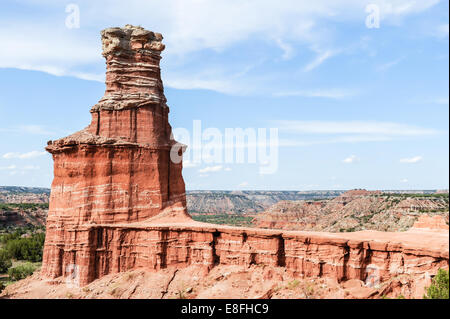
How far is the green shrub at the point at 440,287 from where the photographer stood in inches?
935

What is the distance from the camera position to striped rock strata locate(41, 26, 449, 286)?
32125 mm

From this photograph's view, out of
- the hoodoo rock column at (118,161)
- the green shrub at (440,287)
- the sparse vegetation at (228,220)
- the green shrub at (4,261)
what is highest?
the hoodoo rock column at (118,161)

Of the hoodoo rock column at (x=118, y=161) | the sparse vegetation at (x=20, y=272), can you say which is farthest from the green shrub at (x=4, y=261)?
the hoodoo rock column at (x=118, y=161)

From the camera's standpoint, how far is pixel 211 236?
3509cm

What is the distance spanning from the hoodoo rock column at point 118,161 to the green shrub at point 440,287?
83.2ft

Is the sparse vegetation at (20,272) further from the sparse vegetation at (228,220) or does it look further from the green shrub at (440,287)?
the sparse vegetation at (228,220)

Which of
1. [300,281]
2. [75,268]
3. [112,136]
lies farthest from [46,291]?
[300,281]

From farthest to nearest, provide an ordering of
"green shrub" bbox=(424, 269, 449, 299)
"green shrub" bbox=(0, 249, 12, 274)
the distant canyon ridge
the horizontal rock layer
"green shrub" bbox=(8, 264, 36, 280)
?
the distant canyon ridge → "green shrub" bbox=(0, 249, 12, 274) → "green shrub" bbox=(8, 264, 36, 280) → the horizontal rock layer → "green shrub" bbox=(424, 269, 449, 299)

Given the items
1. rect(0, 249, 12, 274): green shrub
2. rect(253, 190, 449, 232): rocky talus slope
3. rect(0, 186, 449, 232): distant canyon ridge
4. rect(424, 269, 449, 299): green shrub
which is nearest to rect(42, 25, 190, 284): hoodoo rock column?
rect(424, 269, 449, 299): green shrub

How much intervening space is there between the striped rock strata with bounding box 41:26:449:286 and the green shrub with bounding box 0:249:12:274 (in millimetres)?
27274

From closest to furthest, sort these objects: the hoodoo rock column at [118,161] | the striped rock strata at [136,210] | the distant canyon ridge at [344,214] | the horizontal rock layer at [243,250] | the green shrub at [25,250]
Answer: the horizontal rock layer at [243,250] → the striped rock strata at [136,210] → the hoodoo rock column at [118,161] → the green shrub at [25,250] → the distant canyon ridge at [344,214]

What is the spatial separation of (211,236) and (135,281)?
845 centimetres

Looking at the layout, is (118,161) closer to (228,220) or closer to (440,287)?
(440,287)

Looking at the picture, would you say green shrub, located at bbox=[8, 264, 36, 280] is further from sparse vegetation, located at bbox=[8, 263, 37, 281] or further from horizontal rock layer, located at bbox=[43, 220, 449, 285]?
horizontal rock layer, located at bbox=[43, 220, 449, 285]
